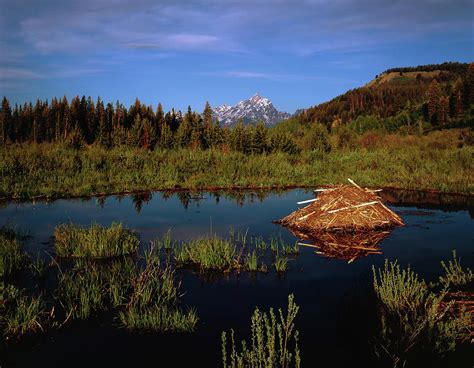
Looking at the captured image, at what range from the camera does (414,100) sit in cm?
11712

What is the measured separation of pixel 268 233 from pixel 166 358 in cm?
864

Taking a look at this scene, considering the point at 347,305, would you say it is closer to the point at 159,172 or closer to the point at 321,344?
the point at 321,344

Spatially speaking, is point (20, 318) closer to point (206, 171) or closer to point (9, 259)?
point (9, 259)

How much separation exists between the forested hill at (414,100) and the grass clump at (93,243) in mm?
71190

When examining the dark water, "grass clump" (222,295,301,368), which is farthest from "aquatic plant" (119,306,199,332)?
"grass clump" (222,295,301,368)

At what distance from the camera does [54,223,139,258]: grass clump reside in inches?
446

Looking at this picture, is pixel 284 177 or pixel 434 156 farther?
pixel 434 156

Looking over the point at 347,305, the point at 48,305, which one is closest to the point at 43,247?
the point at 48,305

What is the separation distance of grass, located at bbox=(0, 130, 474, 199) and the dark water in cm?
536

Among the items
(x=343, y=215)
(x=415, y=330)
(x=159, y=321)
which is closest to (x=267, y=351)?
(x=159, y=321)

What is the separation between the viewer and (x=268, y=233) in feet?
47.9

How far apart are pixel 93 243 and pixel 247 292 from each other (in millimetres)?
4937

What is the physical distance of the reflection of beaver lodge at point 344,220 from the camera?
13633 mm

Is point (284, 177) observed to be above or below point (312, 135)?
below
